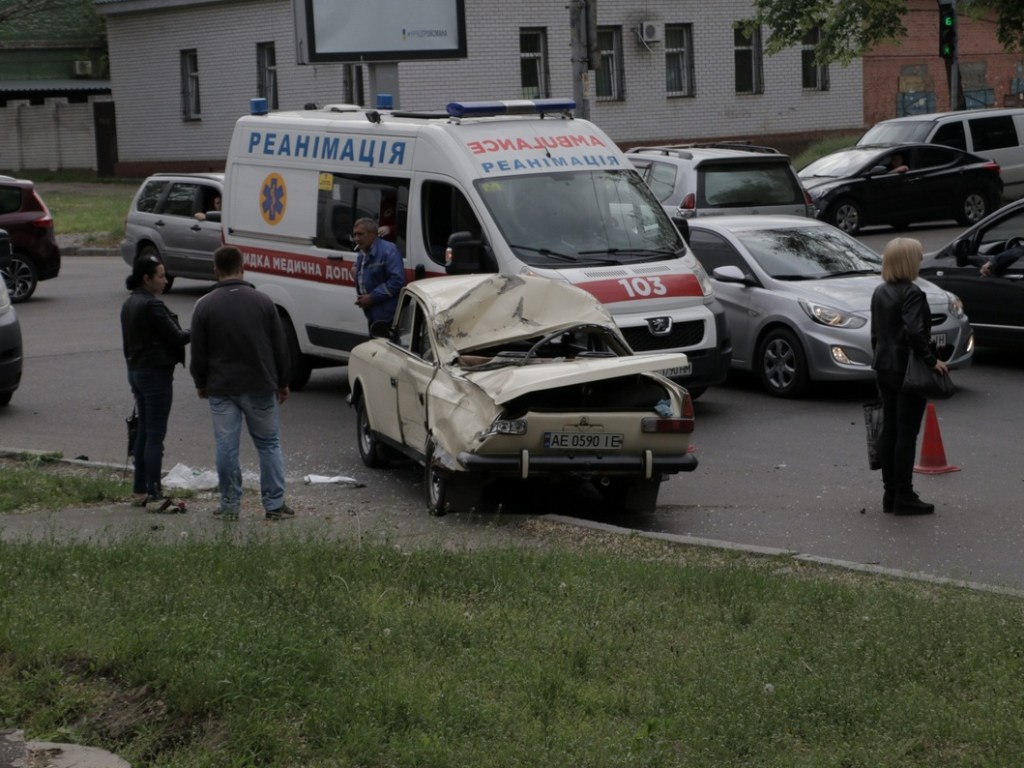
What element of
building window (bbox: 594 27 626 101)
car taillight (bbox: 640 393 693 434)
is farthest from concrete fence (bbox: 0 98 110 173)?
car taillight (bbox: 640 393 693 434)

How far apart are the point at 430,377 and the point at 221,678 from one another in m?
4.77

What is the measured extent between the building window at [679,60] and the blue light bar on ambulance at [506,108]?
1126 inches

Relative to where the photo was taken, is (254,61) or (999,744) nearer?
(999,744)

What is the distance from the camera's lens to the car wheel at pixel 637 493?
10.2 metres

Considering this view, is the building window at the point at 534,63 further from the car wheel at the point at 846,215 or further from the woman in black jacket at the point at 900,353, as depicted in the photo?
the woman in black jacket at the point at 900,353

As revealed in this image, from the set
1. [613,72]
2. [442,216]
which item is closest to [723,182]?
[442,216]

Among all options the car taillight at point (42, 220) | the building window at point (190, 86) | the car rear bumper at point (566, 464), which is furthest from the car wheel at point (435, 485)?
the building window at point (190, 86)

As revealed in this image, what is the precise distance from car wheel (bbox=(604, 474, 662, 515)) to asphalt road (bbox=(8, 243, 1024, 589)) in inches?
4.4

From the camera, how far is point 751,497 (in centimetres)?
1084

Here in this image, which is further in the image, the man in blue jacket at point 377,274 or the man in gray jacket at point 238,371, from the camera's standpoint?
the man in blue jacket at point 377,274

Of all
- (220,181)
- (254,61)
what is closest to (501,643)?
(220,181)

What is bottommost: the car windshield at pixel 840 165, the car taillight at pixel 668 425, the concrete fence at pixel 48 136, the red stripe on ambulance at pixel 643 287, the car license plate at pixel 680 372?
the car license plate at pixel 680 372

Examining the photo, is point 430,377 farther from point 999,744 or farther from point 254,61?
point 254,61

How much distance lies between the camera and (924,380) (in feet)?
32.0
